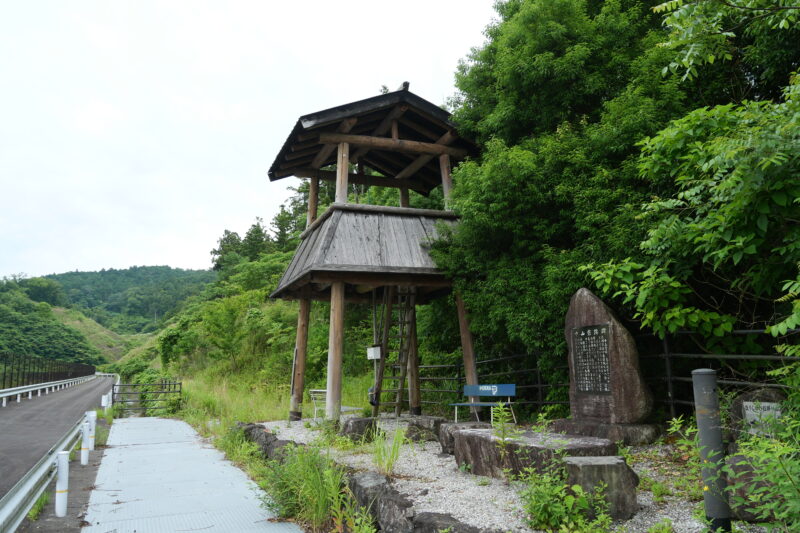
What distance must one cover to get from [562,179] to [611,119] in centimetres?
114

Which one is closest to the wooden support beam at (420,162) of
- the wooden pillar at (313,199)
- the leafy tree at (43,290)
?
the wooden pillar at (313,199)

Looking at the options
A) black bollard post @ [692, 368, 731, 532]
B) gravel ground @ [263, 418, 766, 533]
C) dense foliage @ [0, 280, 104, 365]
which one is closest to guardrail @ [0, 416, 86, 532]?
gravel ground @ [263, 418, 766, 533]

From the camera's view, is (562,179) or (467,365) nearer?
(562,179)

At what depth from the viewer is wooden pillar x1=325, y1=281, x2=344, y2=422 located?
9.84m

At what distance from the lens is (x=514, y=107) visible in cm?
998

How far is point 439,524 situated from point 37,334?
80.5 m

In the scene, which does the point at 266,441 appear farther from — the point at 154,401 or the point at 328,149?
the point at 154,401

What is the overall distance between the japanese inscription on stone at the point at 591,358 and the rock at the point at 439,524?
143 inches

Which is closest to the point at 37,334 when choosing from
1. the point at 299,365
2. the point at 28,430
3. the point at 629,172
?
the point at 28,430

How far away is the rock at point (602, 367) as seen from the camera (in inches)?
261

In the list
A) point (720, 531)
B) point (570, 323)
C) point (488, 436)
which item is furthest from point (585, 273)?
point (720, 531)

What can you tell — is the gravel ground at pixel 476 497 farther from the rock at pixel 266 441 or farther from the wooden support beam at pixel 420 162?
the wooden support beam at pixel 420 162

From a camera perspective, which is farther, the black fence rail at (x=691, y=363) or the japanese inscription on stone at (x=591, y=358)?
the japanese inscription on stone at (x=591, y=358)

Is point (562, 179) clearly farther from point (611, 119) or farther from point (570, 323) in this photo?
point (570, 323)
